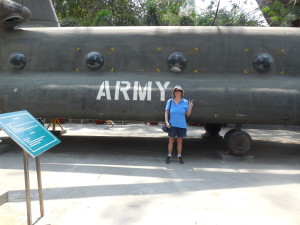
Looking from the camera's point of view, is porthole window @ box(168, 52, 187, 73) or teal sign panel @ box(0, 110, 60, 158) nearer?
teal sign panel @ box(0, 110, 60, 158)

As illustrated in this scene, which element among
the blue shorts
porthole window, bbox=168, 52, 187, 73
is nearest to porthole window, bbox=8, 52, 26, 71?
porthole window, bbox=168, 52, 187, 73

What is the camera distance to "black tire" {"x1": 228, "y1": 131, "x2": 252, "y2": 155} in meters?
7.04

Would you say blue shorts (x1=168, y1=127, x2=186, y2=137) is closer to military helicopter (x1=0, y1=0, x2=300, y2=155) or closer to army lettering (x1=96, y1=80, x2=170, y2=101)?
military helicopter (x1=0, y1=0, x2=300, y2=155)

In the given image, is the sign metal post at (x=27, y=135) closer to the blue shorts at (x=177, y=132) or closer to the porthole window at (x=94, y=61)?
the blue shorts at (x=177, y=132)

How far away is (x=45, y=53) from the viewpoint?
7.80 meters

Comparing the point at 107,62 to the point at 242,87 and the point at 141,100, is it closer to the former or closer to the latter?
the point at 141,100

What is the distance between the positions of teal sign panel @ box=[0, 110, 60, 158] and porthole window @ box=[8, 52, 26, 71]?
4.63 meters

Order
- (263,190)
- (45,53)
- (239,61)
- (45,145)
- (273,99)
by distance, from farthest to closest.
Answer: (45,53), (239,61), (273,99), (263,190), (45,145)

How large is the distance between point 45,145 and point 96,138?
639 cm

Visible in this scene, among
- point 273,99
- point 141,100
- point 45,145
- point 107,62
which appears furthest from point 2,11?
point 273,99

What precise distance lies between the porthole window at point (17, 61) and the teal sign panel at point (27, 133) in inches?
182

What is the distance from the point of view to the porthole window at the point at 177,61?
24.0 ft

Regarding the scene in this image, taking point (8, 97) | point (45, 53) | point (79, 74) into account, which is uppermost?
point (45, 53)

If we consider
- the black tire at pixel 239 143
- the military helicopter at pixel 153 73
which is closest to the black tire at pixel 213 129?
the military helicopter at pixel 153 73
